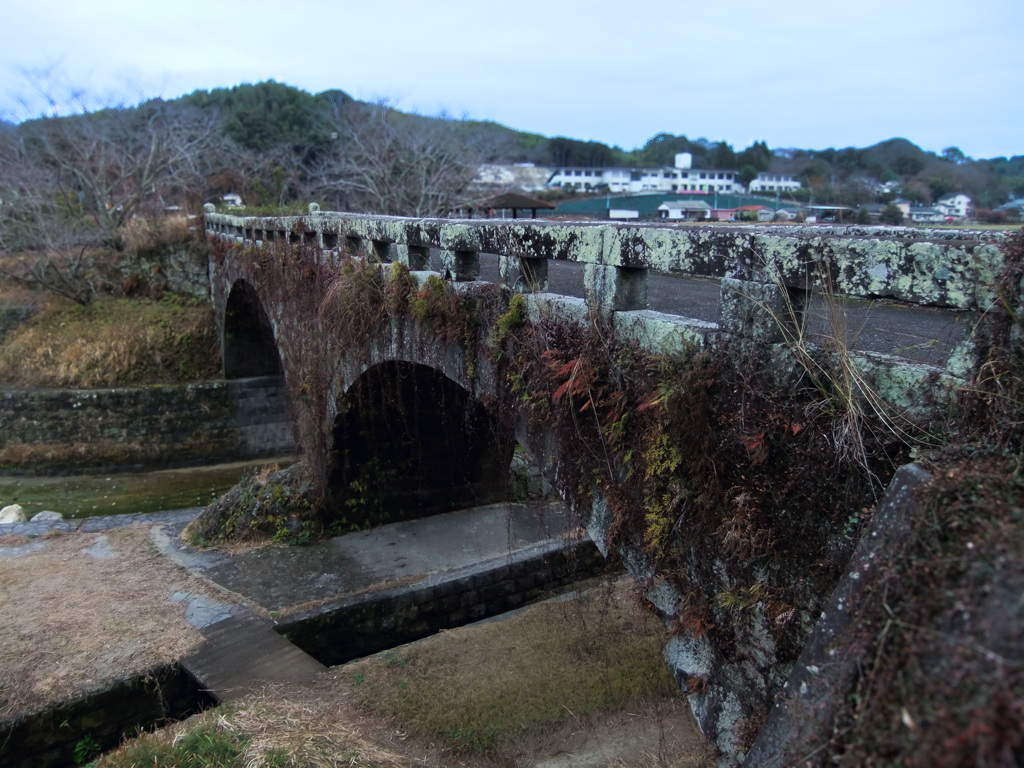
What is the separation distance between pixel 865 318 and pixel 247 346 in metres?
16.8

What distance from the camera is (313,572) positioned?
9258 mm

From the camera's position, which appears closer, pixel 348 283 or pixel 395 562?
pixel 348 283

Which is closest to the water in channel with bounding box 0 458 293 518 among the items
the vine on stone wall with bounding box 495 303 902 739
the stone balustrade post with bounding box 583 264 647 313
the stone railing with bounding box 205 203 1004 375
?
the stone railing with bounding box 205 203 1004 375

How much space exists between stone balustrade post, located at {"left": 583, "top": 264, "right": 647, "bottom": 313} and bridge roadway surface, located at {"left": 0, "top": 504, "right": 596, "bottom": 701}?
3635 millimetres

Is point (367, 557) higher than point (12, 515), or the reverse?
point (367, 557)

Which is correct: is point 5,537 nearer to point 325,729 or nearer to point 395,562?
point 395,562

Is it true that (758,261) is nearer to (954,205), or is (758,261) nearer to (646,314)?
(646,314)

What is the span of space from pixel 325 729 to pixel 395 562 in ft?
14.1

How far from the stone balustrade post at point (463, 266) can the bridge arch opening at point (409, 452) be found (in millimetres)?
3056

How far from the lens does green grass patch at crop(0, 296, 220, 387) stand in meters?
16.7

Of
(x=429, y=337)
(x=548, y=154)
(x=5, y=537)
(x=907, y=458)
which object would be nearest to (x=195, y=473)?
(x=5, y=537)

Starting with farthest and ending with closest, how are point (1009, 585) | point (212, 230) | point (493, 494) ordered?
1. point (212, 230)
2. point (493, 494)
3. point (1009, 585)

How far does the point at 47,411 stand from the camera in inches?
623

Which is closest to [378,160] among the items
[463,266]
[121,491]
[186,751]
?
[121,491]
